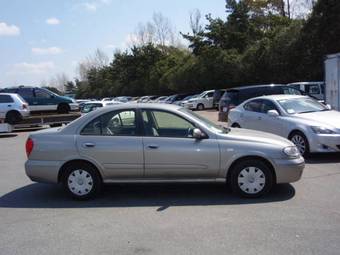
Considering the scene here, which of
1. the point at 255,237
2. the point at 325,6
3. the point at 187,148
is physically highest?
the point at 325,6

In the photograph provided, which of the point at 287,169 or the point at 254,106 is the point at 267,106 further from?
the point at 287,169

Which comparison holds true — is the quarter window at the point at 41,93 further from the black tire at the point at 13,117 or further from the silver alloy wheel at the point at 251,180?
the silver alloy wheel at the point at 251,180

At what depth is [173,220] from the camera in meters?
6.42

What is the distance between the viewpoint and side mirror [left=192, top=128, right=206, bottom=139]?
24.5 feet

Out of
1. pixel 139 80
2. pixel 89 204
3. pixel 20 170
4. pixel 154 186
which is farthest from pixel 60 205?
pixel 139 80

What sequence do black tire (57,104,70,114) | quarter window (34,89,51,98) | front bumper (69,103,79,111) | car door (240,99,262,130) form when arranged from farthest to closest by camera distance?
1. front bumper (69,103,79,111)
2. black tire (57,104,70,114)
3. quarter window (34,89,51,98)
4. car door (240,99,262,130)

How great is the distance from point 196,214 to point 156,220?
59 cm

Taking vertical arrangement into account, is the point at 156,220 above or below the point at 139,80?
below

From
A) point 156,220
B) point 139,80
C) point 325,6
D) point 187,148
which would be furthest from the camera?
point 139,80

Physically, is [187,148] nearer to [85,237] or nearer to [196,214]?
[196,214]

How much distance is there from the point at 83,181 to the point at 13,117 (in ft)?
53.1

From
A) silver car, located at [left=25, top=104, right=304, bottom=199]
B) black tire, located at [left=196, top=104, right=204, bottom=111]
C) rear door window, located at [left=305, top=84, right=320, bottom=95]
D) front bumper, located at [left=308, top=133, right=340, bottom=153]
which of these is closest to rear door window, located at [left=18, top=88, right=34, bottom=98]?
rear door window, located at [left=305, top=84, right=320, bottom=95]

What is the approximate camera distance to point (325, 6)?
1231 inches

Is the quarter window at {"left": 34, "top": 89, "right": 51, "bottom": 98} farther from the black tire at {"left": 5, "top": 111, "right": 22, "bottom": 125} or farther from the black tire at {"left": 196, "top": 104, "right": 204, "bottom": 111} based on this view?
the black tire at {"left": 196, "top": 104, "right": 204, "bottom": 111}
